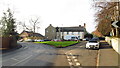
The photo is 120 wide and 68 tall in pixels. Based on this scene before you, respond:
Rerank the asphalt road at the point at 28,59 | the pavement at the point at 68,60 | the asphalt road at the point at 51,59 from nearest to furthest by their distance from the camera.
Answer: the pavement at the point at 68,60 → the asphalt road at the point at 51,59 → the asphalt road at the point at 28,59

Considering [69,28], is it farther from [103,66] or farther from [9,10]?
[103,66]

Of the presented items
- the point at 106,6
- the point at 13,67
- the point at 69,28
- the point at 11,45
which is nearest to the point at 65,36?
the point at 69,28

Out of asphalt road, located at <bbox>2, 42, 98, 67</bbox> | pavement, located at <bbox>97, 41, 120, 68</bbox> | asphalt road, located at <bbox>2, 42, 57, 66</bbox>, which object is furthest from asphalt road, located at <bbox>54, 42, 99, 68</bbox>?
asphalt road, located at <bbox>2, 42, 57, 66</bbox>

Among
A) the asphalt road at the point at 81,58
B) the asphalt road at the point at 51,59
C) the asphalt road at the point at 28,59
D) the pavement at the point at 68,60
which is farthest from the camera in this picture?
the asphalt road at the point at 28,59

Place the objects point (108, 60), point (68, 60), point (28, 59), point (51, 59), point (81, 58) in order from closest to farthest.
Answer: point (108, 60)
point (68, 60)
point (51, 59)
point (81, 58)
point (28, 59)

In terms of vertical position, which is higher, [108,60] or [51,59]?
[108,60]

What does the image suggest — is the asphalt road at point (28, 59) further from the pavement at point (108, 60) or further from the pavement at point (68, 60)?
the pavement at point (108, 60)

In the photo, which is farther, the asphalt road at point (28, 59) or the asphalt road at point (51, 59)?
the asphalt road at point (28, 59)

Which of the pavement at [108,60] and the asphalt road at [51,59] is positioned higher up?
the pavement at [108,60]

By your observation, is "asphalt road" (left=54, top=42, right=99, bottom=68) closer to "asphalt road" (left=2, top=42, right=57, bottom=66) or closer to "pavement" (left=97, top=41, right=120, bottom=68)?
"pavement" (left=97, top=41, right=120, bottom=68)

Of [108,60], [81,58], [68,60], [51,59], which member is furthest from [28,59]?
[108,60]

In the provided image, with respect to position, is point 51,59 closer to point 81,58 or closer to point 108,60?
point 81,58

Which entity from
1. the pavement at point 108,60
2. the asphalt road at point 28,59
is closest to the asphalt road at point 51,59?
the asphalt road at point 28,59

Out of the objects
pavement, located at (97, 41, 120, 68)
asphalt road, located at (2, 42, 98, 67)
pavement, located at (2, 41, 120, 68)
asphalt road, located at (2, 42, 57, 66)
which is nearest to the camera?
pavement, located at (97, 41, 120, 68)
